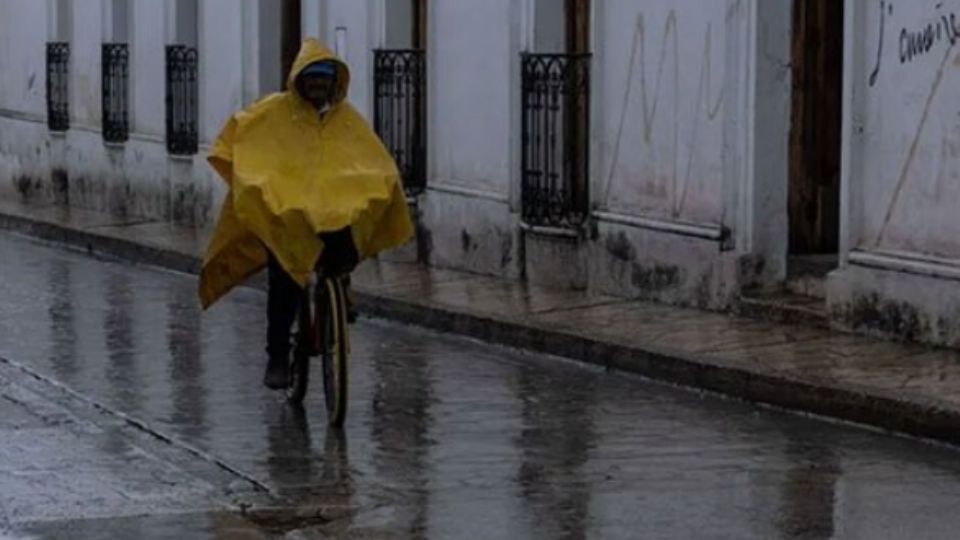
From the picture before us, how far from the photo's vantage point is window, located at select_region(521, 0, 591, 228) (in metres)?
19.1

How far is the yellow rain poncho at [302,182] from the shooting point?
1262 centimetres

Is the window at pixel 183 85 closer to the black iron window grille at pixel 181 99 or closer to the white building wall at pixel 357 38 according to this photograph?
the black iron window grille at pixel 181 99

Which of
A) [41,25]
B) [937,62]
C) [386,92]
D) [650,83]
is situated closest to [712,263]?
[650,83]

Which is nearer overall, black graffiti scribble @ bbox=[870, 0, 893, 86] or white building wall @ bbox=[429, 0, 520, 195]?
black graffiti scribble @ bbox=[870, 0, 893, 86]

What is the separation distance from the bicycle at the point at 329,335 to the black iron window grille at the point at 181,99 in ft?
45.2

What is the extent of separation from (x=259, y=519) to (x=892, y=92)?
6236mm

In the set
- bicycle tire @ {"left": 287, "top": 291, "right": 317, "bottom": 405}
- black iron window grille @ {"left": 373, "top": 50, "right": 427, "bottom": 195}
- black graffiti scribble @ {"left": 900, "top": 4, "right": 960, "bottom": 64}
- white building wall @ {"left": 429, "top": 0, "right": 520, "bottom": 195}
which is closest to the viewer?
bicycle tire @ {"left": 287, "top": 291, "right": 317, "bottom": 405}

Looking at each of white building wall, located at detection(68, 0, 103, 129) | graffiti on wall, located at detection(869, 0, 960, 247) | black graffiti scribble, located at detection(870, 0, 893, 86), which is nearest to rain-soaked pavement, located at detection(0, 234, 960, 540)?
graffiti on wall, located at detection(869, 0, 960, 247)

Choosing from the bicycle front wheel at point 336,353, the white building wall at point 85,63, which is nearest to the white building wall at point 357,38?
the white building wall at point 85,63

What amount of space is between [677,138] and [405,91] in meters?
4.66

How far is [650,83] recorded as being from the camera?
18062 mm

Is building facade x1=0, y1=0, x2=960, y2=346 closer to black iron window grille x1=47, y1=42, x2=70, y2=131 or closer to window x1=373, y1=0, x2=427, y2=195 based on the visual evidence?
window x1=373, y1=0, x2=427, y2=195

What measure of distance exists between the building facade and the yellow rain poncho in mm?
3452

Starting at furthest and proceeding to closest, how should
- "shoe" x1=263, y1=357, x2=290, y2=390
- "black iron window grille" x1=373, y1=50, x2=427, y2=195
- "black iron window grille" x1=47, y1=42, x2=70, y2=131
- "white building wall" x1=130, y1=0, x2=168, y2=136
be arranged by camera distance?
"black iron window grille" x1=47, y1=42, x2=70, y2=131 < "white building wall" x1=130, y1=0, x2=168, y2=136 < "black iron window grille" x1=373, y1=50, x2=427, y2=195 < "shoe" x1=263, y1=357, x2=290, y2=390
